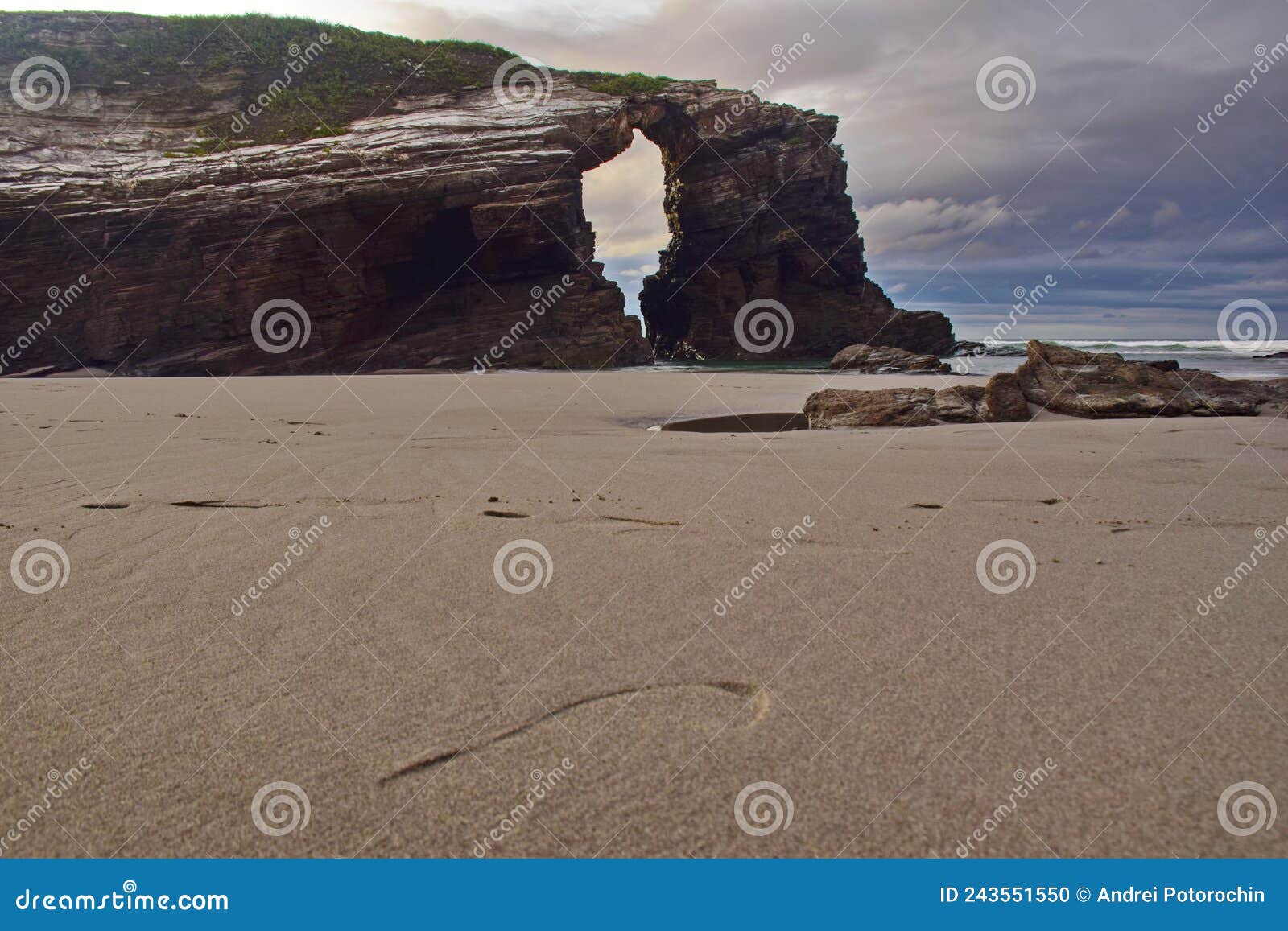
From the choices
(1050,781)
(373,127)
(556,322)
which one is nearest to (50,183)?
(373,127)

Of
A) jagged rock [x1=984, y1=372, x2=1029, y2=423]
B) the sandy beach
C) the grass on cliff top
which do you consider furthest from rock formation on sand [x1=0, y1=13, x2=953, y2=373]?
the sandy beach

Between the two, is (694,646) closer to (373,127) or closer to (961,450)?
→ (961,450)

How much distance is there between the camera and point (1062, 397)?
649 centimetres

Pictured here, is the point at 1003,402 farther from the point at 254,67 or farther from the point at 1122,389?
the point at 254,67

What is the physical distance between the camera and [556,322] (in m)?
22.2

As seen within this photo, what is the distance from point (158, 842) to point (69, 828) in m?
0.14

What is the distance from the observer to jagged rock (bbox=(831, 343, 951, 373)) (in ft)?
48.3

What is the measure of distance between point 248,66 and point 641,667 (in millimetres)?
28853

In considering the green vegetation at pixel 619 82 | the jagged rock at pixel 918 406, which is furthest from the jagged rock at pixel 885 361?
the green vegetation at pixel 619 82

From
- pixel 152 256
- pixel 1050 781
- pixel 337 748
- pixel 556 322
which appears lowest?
pixel 337 748

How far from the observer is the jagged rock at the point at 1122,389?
615 centimetres

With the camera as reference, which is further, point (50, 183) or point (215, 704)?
point (50, 183)

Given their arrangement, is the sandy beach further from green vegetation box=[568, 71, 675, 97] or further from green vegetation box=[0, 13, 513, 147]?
green vegetation box=[568, 71, 675, 97]

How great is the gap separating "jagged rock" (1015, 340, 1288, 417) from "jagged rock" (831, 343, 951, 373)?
24.8 feet
